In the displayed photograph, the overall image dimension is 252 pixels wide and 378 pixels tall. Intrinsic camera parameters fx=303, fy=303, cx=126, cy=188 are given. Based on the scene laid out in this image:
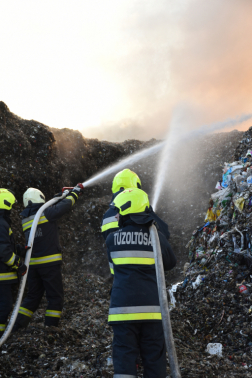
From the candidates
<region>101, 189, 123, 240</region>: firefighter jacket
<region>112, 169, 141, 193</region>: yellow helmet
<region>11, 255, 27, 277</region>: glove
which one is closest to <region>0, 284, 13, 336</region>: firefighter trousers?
<region>11, 255, 27, 277</region>: glove

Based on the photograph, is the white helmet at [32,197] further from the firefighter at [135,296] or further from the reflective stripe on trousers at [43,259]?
the firefighter at [135,296]

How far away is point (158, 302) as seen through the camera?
2580 mm

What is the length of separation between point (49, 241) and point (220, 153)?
8859 mm

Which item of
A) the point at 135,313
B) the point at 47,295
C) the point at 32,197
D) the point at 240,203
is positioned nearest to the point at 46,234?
the point at 32,197

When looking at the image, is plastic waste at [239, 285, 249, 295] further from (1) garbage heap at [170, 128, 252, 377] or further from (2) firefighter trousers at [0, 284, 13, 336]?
(2) firefighter trousers at [0, 284, 13, 336]

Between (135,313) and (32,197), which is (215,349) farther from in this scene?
Result: (32,197)

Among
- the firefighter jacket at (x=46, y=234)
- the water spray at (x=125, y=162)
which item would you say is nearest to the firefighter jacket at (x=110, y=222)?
the firefighter jacket at (x=46, y=234)

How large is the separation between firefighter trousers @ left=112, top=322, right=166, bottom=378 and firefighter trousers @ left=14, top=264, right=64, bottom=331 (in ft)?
7.34

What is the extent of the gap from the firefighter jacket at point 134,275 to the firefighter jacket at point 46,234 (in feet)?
6.92

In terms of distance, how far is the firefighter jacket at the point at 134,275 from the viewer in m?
2.49

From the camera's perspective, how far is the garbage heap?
3.88 meters

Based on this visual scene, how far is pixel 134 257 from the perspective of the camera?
2.57m

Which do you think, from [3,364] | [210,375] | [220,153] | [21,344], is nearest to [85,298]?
[21,344]

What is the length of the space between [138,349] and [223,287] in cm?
274
